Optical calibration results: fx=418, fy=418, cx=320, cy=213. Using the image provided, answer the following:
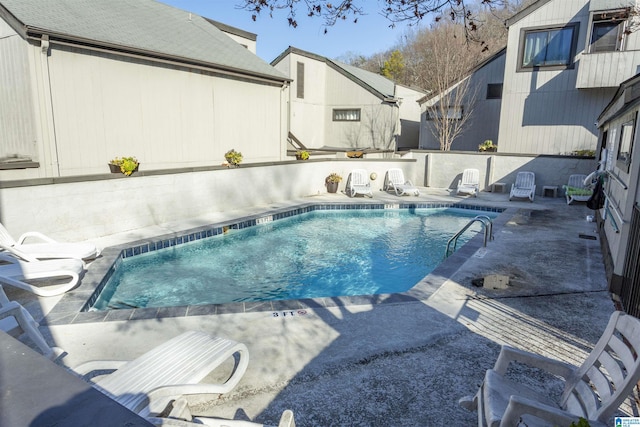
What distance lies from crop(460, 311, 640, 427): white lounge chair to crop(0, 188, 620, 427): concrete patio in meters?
0.60

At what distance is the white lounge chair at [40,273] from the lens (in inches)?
208

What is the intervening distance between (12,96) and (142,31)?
13.0 feet

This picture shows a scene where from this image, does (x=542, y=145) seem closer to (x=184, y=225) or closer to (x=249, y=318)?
(x=184, y=225)

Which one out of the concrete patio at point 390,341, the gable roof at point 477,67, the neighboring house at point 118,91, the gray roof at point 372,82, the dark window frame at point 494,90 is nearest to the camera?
the concrete patio at point 390,341

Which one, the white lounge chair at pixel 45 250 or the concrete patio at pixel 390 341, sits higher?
the white lounge chair at pixel 45 250

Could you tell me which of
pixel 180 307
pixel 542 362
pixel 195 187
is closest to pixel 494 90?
pixel 195 187

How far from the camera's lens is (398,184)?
15516 mm

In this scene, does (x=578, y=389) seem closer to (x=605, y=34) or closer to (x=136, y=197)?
(x=136, y=197)

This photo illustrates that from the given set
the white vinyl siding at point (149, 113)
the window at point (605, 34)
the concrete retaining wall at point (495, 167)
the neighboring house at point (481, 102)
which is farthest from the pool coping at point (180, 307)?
the neighboring house at point (481, 102)

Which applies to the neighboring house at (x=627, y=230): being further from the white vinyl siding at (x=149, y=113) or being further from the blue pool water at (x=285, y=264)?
the white vinyl siding at (x=149, y=113)

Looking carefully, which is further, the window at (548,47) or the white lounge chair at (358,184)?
the window at (548,47)

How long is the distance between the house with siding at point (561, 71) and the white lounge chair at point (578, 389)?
1538cm

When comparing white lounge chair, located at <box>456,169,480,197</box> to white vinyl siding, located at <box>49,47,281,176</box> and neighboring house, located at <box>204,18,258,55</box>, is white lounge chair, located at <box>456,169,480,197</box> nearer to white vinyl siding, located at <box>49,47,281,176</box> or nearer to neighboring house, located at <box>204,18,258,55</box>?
white vinyl siding, located at <box>49,47,281,176</box>

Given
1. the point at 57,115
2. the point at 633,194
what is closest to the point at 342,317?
the point at 633,194
